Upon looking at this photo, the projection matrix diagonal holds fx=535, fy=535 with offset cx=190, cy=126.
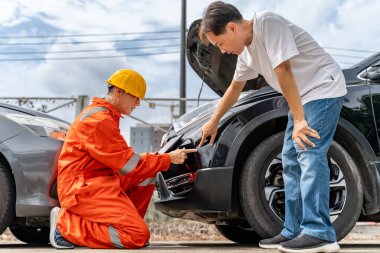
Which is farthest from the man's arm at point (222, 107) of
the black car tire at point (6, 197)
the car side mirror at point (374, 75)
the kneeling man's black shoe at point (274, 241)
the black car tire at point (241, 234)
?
the black car tire at point (241, 234)

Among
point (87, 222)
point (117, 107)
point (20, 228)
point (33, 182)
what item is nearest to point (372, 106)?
point (117, 107)

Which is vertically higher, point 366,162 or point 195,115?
point 195,115

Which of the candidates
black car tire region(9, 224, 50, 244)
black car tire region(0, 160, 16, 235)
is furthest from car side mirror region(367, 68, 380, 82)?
black car tire region(9, 224, 50, 244)

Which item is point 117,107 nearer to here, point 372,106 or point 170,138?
point 170,138

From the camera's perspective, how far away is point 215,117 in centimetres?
352

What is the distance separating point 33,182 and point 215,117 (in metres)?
1.37

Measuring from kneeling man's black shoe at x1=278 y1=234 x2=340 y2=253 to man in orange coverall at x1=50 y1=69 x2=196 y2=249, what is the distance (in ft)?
3.51

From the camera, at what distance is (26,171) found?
3.76 meters

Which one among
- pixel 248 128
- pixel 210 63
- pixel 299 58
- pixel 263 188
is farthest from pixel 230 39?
pixel 210 63

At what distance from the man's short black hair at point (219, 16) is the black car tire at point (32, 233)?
2.66 metres

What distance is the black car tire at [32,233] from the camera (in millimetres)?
4660

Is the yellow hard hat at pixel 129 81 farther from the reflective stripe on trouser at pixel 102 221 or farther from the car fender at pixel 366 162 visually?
the car fender at pixel 366 162

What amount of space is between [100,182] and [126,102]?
57 cm

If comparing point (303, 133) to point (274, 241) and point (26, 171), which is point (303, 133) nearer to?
point (274, 241)
